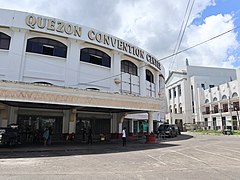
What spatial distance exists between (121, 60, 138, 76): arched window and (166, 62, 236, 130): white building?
37915 millimetres

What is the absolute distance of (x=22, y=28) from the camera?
20.9 m

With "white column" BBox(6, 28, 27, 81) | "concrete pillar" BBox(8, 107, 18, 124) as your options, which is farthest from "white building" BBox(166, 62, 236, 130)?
"white column" BBox(6, 28, 27, 81)

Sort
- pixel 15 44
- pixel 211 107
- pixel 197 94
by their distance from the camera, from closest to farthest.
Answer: pixel 15 44, pixel 211 107, pixel 197 94

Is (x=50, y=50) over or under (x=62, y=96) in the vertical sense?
over

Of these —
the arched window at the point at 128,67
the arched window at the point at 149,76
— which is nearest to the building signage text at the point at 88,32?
the arched window at the point at 128,67

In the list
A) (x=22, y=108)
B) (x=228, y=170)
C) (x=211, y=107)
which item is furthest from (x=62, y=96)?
(x=211, y=107)

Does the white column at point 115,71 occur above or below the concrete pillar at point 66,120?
above

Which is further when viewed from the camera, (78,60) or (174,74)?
(174,74)

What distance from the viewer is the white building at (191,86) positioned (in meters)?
65.2

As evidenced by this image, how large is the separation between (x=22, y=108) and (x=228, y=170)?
60.6 ft

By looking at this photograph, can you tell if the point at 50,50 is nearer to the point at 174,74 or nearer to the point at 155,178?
the point at 155,178

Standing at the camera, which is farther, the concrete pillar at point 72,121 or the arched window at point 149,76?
the arched window at point 149,76

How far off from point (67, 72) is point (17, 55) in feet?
15.4

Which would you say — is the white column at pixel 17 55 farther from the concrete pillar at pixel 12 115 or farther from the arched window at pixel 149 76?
the arched window at pixel 149 76
